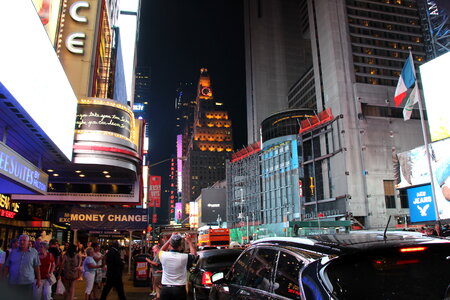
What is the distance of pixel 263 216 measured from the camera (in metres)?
89.4

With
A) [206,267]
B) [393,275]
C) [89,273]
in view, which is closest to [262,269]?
[393,275]

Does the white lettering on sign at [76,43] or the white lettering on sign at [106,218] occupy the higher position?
the white lettering on sign at [76,43]

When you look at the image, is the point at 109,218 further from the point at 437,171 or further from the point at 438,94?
the point at 437,171

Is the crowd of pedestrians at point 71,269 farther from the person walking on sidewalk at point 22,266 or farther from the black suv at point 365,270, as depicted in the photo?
the black suv at point 365,270

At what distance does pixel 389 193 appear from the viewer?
6612 cm

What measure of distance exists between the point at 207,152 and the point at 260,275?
161942 mm

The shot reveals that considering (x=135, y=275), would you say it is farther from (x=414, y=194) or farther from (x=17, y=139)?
(x=414, y=194)

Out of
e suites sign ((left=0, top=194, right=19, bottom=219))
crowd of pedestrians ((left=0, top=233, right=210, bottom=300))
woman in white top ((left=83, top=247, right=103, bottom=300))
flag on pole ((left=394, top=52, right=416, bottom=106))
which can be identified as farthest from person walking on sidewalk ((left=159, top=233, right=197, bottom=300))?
flag on pole ((left=394, top=52, right=416, bottom=106))

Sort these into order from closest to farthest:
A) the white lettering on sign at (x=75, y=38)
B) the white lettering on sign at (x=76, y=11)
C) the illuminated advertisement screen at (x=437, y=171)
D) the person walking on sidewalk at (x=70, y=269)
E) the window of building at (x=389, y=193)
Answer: the person walking on sidewalk at (x=70, y=269) → the white lettering on sign at (x=75, y=38) → the white lettering on sign at (x=76, y=11) → the illuminated advertisement screen at (x=437, y=171) → the window of building at (x=389, y=193)

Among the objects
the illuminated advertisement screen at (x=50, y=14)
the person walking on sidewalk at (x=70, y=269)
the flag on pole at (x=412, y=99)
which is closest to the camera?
the person walking on sidewalk at (x=70, y=269)

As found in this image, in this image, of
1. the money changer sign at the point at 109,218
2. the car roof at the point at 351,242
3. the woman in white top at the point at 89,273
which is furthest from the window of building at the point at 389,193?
the car roof at the point at 351,242

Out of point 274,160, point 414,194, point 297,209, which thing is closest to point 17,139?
point 414,194

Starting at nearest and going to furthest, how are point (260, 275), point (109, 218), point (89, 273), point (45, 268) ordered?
point (260, 275)
point (45, 268)
point (89, 273)
point (109, 218)

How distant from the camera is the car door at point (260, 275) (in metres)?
3.95
